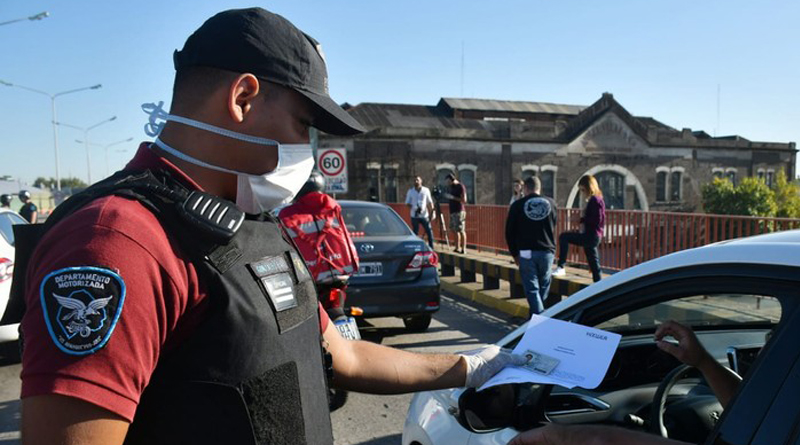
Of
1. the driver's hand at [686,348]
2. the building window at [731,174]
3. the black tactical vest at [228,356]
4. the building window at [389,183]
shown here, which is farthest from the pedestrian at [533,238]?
the building window at [731,174]

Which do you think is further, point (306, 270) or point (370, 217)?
point (370, 217)

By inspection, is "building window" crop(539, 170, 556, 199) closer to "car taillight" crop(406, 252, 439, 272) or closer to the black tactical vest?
"car taillight" crop(406, 252, 439, 272)

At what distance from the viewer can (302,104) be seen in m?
1.37

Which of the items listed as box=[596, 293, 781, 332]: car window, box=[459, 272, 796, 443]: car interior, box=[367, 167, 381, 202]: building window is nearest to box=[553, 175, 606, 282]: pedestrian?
box=[596, 293, 781, 332]: car window

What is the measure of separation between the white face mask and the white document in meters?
0.93

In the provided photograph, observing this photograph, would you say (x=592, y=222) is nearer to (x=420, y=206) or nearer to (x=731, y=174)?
(x=420, y=206)

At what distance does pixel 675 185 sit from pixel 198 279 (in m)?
37.6

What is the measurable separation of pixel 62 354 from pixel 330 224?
13.3 ft

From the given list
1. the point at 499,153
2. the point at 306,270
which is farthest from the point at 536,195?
the point at 499,153

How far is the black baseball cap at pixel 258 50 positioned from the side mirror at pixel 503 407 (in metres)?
1.20

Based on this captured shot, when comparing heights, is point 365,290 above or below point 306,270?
below

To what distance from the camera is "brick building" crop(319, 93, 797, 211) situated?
2739 cm

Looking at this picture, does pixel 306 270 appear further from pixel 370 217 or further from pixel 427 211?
pixel 427 211

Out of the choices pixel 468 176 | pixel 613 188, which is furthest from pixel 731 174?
pixel 468 176
